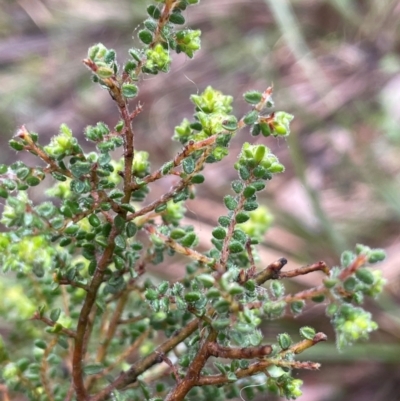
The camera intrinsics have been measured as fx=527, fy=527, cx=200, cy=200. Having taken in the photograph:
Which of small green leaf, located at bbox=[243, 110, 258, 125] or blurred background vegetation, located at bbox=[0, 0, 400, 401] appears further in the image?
blurred background vegetation, located at bbox=[0, 0, 400, 401]

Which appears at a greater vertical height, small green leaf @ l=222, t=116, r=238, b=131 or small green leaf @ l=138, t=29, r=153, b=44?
small green leaf @ l=138, t=29, r=153, b=44

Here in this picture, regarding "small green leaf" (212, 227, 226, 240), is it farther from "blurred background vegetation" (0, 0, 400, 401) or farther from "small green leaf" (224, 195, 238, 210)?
"blurred background vegetation" (0, 0, 400, 401)

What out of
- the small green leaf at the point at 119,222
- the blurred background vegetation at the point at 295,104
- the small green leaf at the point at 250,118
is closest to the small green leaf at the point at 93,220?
the small green leaf at the point at 119,222

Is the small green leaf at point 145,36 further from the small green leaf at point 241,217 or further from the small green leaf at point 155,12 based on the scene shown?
the small green leaf at point 241,217

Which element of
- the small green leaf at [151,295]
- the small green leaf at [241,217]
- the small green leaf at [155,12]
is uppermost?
the small green leaf at [155,12]

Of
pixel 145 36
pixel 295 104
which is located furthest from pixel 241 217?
pixel 295 104

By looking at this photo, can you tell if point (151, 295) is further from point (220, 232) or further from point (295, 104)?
point (295, 104)

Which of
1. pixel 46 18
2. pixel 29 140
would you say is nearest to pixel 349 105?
pixel 46 18

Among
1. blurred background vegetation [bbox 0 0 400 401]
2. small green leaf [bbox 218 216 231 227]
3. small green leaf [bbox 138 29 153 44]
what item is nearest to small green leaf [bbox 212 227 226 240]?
small green leaf [bbox 218 216 231 227]

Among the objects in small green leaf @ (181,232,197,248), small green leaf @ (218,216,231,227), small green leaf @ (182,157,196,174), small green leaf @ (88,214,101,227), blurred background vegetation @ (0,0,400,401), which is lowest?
small green leaf @ (218,216,231,227)
